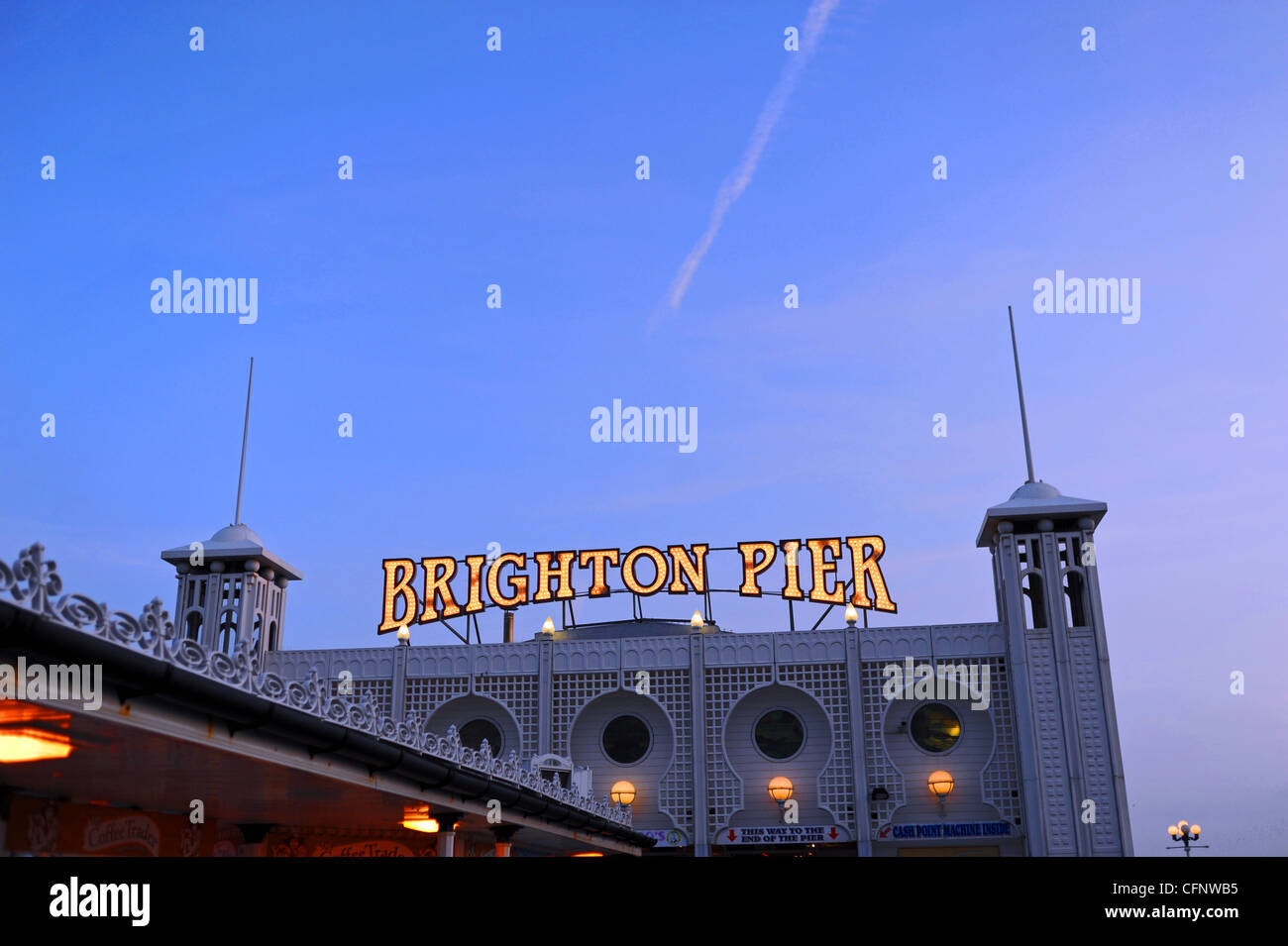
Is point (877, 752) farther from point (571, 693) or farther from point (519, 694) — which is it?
point (519, 694)

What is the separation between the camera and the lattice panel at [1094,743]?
112 ft

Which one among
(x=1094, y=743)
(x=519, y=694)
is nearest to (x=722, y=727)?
(x=519, y=694)

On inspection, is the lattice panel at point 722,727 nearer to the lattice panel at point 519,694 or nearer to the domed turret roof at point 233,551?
the lattice panel at point 519,694

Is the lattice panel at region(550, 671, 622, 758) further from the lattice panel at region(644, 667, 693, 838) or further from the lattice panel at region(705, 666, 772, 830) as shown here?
the lattice panel at region(705, 666, 772, 830)

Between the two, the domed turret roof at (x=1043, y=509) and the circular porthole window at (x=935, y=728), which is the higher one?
the domed turret roof at (x=1043, y=509)

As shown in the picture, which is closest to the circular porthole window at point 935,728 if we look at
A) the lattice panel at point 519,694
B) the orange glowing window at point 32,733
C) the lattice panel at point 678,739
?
the lattice panel at point 678,739

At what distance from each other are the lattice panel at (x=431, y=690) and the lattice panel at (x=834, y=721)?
37.2 feet

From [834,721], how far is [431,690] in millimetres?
14153

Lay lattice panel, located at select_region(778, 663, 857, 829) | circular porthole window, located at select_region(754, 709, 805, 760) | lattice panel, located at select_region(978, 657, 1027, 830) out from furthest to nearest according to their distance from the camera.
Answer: circular porthole window, located at select_region(754, 709, 805, 760) < lattice panel, located at select_region(778, 663, 857, 829) < lattice panel, located at select_region(978, 657, 1027, 830)

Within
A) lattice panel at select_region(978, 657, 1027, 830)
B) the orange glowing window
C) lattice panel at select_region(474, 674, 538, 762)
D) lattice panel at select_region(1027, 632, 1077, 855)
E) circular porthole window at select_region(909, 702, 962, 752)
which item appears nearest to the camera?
the orange glowing window

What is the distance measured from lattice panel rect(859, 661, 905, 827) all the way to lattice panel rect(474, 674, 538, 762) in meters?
11.3

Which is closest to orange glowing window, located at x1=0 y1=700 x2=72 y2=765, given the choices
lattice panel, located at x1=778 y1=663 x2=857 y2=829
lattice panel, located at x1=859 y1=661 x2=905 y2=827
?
lattice panel, located at x1=778 y1=663 x2=857 y2=829

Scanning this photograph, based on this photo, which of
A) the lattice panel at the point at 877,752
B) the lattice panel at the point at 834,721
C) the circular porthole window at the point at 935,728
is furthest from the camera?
the circular porthole window at the point at 935,728

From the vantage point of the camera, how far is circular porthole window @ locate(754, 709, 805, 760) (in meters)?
38.2
